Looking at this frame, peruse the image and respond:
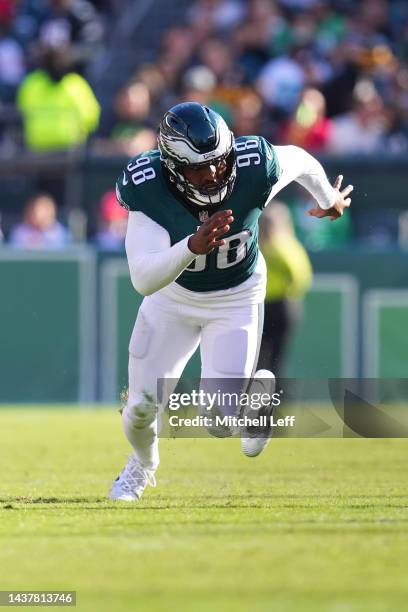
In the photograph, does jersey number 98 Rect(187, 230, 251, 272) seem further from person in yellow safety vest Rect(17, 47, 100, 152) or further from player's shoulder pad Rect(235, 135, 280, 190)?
person in yellow safety vest Rect(17, 47, 100, 152)

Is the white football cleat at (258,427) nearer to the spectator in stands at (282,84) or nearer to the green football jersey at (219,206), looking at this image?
the green football jersey at (219,206)

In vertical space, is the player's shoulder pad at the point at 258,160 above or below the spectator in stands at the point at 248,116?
below

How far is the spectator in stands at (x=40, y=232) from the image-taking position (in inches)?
516

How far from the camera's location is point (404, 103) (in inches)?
568

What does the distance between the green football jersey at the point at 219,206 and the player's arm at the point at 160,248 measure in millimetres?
93

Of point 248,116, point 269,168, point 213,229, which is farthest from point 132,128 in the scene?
point 213,229

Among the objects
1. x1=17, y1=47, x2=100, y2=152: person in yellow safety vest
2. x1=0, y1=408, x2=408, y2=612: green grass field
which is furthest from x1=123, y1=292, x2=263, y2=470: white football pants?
x1=17, y1=47, x2=100, y2=152: person in yellow safety vest

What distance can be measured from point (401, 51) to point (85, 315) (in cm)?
500

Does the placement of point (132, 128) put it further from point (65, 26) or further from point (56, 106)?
point (65, 26)

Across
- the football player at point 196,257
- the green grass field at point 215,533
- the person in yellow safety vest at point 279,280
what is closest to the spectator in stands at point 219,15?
the person in yellow safety vest at point 279,280

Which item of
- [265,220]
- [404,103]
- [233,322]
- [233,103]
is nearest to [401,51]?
[404,103]

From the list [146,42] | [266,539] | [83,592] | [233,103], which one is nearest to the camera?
[83,592]

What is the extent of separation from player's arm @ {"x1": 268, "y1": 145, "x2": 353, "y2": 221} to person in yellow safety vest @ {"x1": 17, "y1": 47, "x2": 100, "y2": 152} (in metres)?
6.91

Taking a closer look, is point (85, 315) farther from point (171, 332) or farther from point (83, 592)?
point (83, 592)
